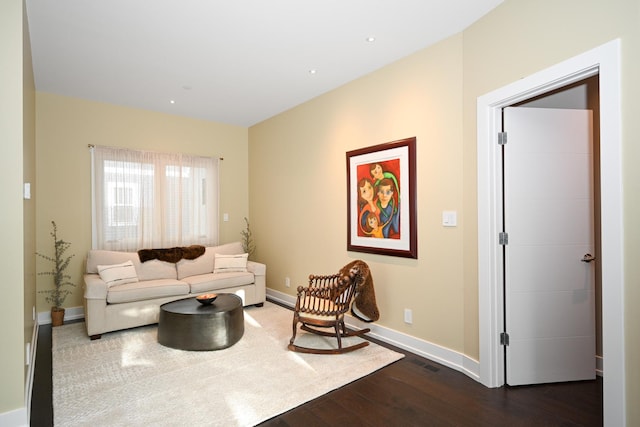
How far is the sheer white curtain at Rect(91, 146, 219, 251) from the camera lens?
466cm

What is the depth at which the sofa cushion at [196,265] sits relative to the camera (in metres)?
4.73

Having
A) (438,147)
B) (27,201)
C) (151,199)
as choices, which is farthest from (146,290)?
(438,147)

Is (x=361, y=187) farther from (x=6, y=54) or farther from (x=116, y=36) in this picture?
(x=6, y=54)

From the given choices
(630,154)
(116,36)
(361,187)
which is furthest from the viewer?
(361,187)

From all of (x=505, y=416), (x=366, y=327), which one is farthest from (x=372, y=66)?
(x=505, y=416)

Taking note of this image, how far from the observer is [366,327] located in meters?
3.81

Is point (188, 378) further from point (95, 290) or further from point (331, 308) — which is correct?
point (95, 290)

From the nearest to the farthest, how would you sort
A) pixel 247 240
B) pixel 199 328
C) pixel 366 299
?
pixel 199 328
pixel 366 299
pixel 247 240

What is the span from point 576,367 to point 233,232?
487cm

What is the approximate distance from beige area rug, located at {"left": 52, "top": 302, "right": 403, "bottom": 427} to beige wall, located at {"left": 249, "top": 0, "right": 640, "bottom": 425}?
0.81 metres

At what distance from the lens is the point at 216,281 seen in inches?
177

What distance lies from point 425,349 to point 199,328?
2.21 metres

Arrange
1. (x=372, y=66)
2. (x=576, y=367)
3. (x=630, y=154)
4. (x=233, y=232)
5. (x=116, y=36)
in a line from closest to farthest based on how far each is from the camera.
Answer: (x=630, y=154) < (x=576, y=367) < (x=116, y=36) < (x=372, y=66) < (x=233, y=232)

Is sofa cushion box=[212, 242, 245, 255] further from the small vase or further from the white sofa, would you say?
the small vase
